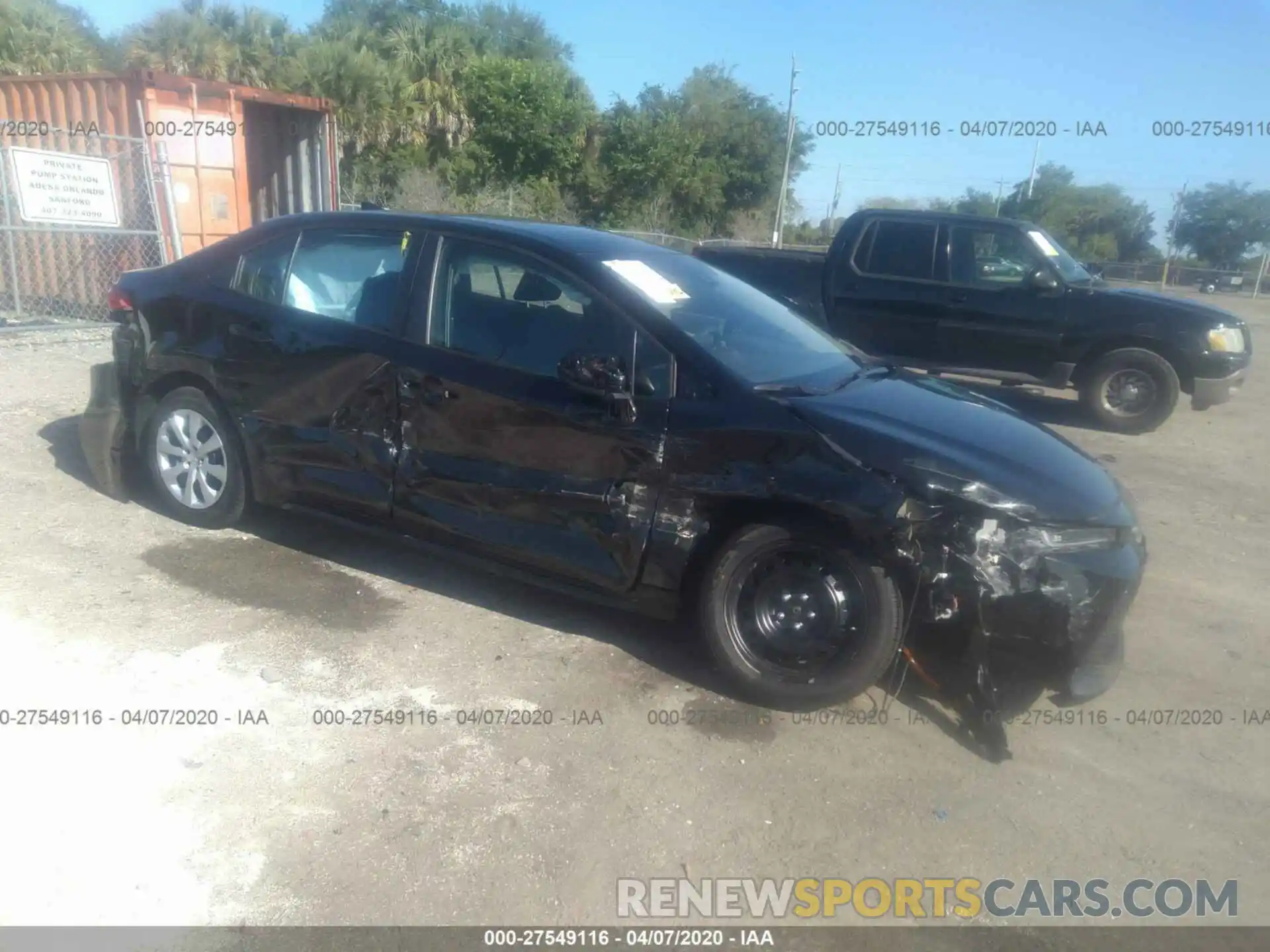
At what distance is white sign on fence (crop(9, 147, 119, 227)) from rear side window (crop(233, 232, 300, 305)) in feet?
21.6

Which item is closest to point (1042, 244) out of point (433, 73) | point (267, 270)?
point (267, 270)

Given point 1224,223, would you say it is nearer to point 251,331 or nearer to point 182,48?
point 182,48

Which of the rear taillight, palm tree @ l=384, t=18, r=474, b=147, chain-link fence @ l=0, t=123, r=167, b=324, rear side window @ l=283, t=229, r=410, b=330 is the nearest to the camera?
rear side window @ l=283, t=229, r=410, b=330

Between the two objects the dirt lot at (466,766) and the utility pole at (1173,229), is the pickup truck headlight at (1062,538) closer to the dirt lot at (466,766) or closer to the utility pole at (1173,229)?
the dirt lot at (466,766)

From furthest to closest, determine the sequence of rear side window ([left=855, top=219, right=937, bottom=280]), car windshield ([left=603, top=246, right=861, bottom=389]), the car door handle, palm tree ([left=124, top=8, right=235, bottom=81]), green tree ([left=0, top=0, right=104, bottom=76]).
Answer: palm tree ([left=124, top=8, right=235, bottom=81]), green tree ([left=0, top=0, right=104, bottom=76]), rear side window ([left=855, top=219, right=937, bottom=280]), the car door handle, car windshield ([left=603, top=246, right=861, bottom=389])

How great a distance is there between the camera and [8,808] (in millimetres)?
3053

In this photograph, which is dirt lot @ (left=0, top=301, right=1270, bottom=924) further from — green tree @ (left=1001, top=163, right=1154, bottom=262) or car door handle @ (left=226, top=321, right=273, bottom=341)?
green tree @ (left=1001, top=163, right=1154, bottom=262)

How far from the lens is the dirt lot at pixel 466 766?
2.89m

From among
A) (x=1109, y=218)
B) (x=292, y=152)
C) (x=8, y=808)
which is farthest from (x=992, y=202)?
(x=8, y=808)

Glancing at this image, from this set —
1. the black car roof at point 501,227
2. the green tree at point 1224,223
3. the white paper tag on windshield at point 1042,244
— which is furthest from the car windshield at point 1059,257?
the green tree at point 1224,223

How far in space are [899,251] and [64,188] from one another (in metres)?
8.43

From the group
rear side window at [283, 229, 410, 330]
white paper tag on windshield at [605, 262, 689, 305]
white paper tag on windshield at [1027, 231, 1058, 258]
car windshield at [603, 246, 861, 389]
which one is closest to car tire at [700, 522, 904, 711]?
car windshield at [603, 246, 861, 389]

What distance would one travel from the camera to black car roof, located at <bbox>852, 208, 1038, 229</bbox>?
9570 mm

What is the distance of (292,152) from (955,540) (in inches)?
497
